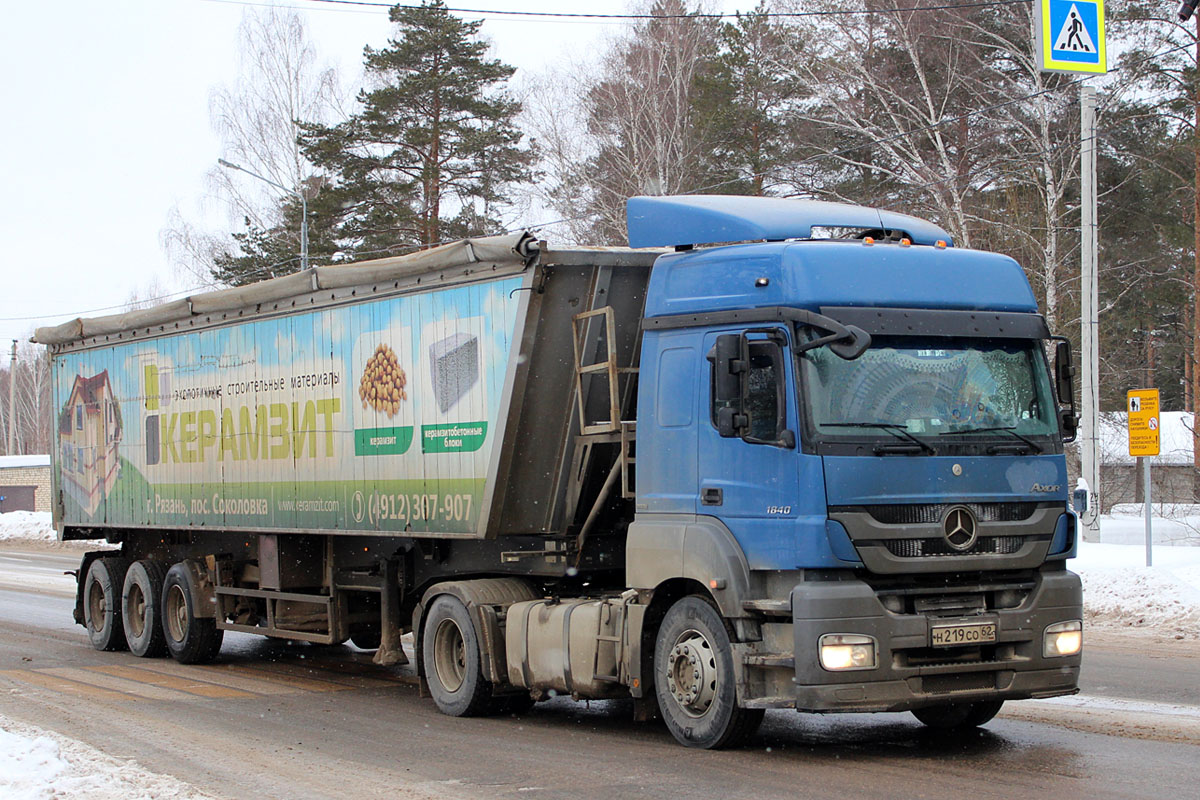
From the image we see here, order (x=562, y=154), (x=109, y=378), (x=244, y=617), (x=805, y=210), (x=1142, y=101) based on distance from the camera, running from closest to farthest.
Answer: (x=805, y=210), (x=244, y=617), (x=109, y=378), (x=1142, y=101), (x=562, y=154)

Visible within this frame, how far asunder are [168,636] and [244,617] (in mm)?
1385

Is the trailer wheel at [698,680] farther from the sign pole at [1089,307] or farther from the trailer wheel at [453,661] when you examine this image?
the sign pole at [1089,307]

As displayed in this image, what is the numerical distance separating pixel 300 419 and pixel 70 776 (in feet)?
15.9

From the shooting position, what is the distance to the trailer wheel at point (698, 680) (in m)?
7.77

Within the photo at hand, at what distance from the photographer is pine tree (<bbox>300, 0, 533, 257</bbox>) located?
121ft

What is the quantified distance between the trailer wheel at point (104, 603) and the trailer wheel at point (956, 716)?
30.9 feet

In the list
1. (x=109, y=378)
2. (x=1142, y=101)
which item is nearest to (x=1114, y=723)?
(x=109, y=378)

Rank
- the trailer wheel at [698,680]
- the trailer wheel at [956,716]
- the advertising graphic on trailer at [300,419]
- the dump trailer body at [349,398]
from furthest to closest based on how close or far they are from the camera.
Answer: the advertising graphic on trailer at [300,419] → the dump trailer body at [349,398] → the trailer wheel at [956,716] → the trailer wheel at [698,680]

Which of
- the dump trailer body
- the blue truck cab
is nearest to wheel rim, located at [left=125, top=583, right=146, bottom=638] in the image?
the dump trailer body

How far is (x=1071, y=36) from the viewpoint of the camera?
55.1 ft

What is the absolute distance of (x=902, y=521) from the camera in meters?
7.46

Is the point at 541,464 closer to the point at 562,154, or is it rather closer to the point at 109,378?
the point at 109,378

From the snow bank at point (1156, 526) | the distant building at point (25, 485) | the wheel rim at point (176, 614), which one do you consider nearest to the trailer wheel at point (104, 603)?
the wheel rim at point (176, 614)

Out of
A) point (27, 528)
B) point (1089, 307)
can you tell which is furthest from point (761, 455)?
point (27, 528)
